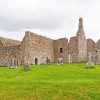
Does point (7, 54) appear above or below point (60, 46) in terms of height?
below

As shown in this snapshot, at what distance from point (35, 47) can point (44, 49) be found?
3.78m

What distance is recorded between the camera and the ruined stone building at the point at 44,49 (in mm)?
62969

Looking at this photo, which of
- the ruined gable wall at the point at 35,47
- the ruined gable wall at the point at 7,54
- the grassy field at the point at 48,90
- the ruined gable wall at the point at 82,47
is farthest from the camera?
the ruined gable wall at the point at 82,47

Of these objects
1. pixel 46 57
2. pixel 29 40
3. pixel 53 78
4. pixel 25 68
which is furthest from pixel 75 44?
pixel 53 78

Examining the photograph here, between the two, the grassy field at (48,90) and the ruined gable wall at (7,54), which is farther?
the ruined gable wall at (7,54)

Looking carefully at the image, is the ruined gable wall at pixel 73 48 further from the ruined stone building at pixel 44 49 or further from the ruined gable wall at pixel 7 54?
the ruined gable wall at pixel 7 54

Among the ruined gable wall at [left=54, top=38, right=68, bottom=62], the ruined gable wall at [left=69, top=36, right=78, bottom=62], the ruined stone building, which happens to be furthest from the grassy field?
the ruined gable wall at [left=54, top=38, right=68, bottom=62]

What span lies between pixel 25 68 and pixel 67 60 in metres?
29.2

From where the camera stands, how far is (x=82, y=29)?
7194cm

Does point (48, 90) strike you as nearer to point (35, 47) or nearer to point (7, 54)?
point (35, 47)

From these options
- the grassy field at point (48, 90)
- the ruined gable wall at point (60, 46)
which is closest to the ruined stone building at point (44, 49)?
the ruined gable wall at point (60, 46)

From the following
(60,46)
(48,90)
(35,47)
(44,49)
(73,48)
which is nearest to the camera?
(48,90)

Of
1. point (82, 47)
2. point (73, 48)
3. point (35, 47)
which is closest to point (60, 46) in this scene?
point (73, 48)

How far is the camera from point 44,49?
67.7m
